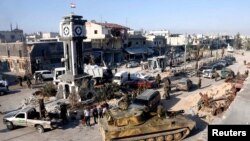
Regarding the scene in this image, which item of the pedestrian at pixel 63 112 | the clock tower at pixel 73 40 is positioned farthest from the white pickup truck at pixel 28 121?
the clock tower at pixel 73 40

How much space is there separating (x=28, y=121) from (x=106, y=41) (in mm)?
42559

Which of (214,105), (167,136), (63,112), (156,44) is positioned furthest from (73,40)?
(156,44)

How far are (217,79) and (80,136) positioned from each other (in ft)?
81.2

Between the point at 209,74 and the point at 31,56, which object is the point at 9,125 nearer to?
the point at 209,74

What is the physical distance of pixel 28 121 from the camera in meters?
20.2

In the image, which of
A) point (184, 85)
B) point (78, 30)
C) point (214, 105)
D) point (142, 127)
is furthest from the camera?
point (184, 85)

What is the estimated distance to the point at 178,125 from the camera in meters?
17.1

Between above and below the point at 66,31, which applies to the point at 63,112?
below

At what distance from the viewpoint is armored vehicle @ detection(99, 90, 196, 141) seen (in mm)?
16344

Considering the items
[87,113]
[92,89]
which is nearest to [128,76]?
[92,89]

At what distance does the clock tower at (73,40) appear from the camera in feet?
94.1

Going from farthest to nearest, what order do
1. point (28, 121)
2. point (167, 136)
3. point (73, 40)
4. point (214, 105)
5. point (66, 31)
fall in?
point (66, 31), point (73, 40), point (214, 105), point (28, 121), point (167, 136)

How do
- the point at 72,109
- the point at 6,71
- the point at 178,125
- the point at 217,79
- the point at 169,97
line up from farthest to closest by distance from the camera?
the point at 6,71 → the point at 217,79 → the point at 169,97 → the point at 72,109 → the point at 178,125

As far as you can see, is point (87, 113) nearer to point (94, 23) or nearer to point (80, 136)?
point (80, 136)
